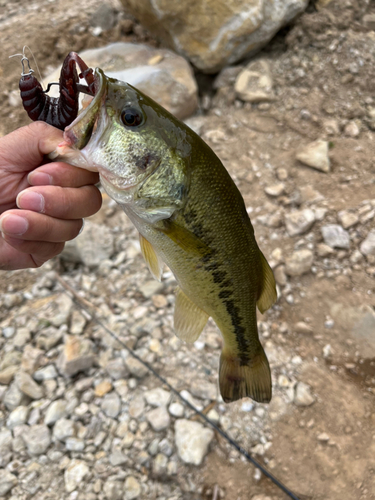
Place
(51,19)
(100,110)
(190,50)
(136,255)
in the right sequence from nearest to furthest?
(100,110)
(136,255)
(190,50)
(51,19)

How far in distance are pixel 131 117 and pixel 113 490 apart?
2.04 m

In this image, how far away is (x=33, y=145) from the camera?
1.46m

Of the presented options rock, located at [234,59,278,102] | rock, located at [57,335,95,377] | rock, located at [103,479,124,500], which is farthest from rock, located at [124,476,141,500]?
rock, located at [234,59,278,102]

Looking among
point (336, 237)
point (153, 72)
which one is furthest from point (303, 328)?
point (153, 72)

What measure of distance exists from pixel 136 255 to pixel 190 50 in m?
2.61

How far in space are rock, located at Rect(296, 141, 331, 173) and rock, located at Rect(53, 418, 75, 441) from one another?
292 cm

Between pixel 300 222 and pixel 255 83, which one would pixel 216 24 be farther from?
pixel 300 222

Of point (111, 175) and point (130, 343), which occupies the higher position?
point (111, 175)

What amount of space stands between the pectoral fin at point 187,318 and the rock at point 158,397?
2.99ft

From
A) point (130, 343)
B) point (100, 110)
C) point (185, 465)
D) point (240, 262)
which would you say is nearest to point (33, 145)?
point (100, 110)

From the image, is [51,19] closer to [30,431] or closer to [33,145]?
[33,145]

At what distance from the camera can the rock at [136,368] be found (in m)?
2.62

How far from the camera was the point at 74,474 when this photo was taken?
2230mm

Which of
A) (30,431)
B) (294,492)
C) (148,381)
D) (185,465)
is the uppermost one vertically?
(30,431)
